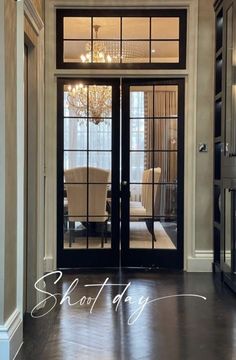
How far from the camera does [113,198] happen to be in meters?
5.78

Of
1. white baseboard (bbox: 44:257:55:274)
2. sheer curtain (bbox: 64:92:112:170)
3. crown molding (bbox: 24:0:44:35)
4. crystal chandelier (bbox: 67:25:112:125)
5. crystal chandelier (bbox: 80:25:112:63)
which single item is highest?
crystal chandelier (bbox: 80:25:112:63)

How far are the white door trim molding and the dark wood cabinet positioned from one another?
269 mm

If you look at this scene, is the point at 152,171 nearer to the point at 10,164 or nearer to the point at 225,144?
the point at 225,144

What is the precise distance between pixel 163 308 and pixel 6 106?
226 centimetres

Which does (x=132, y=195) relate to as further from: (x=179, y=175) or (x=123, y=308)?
(x=123, y=308)

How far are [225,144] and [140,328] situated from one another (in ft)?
7.33

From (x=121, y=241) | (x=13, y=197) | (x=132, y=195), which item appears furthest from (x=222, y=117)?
(x=13, y=197)

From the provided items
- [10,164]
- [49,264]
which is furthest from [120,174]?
[10,164]

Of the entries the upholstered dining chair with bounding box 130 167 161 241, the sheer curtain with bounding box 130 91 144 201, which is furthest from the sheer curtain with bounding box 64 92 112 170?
the upholstered dining chair with bounding box 130 167 161 241

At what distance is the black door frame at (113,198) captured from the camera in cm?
571

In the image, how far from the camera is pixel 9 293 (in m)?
3.03

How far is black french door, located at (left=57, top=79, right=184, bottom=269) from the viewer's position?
5.74 metres

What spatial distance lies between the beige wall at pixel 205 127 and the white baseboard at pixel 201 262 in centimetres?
7

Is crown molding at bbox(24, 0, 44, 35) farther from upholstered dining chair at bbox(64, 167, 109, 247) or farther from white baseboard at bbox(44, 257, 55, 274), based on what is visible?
white baseboard at bbox(44, 257, 55, 274)
